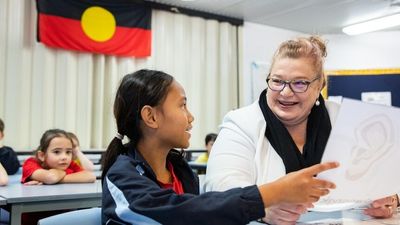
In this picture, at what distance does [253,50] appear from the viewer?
613 centimetres

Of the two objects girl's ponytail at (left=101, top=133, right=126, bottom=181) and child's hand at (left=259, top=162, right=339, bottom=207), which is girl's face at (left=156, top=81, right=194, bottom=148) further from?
child's hand at (left=259, top=162, right=339, bottom=207)

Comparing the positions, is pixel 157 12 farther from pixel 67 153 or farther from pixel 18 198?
Result: pixel 18 198

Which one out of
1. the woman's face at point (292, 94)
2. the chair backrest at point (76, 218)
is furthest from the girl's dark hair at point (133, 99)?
the woman's face at point (292, 94)

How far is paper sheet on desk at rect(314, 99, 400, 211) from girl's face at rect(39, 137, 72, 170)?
2.15 m

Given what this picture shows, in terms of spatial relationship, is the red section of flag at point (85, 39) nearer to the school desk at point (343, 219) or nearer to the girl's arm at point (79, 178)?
the girl's arm at point (79, 178)

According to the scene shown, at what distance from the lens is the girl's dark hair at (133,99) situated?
1215mm

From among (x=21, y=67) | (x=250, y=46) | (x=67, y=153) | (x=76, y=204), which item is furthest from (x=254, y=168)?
(x=250, y=46)

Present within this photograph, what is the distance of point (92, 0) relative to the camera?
181 inches

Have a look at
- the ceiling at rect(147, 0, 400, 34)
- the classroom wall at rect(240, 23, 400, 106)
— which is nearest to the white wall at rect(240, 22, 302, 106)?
the classroom wall at rect(240, 23, 400, 106)

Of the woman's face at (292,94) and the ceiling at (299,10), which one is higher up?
the ceiling at (299,10)

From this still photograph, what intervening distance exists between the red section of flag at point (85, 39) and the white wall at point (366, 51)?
3.07 m

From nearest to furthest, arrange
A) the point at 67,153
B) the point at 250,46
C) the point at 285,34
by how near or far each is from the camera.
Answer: the point at 67,153 → the point at 250,46 → the point at 285,34

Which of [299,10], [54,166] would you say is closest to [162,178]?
[54,166]

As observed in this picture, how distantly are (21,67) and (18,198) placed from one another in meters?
2.71
